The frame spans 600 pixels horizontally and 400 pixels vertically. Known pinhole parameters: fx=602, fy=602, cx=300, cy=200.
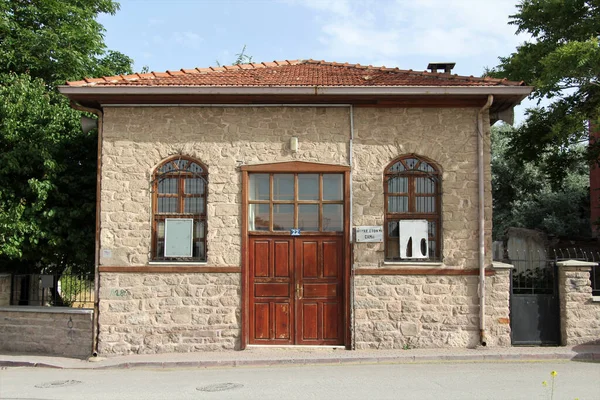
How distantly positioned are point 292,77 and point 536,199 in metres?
18.6

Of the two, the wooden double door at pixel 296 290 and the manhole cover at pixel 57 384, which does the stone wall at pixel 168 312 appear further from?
the manhole cover at pixel 57 384

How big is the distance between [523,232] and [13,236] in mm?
16167

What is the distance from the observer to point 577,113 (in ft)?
47.2

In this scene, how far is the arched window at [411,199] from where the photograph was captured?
1090 cm

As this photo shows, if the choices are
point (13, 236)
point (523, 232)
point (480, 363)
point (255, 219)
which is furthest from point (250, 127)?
point (523, 232)

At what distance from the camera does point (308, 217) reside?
11.0 metres

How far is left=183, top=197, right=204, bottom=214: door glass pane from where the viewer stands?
11.0 meters

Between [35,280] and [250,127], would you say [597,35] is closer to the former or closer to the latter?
[250,127]

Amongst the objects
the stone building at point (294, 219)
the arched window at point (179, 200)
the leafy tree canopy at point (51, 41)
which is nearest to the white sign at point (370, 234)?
the stone building at point (294, 219)

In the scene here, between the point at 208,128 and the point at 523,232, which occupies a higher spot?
the point at 208,128

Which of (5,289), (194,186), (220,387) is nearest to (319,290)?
(194,186)

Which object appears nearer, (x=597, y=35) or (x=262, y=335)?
(x=262, y=335)

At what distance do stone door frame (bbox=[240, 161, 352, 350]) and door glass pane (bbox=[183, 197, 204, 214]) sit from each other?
80 cm

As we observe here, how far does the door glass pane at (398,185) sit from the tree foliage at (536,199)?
1292 cm
